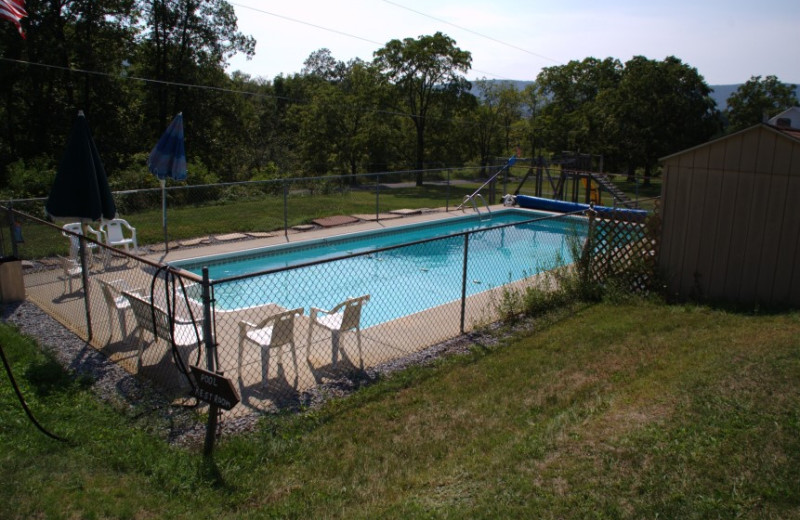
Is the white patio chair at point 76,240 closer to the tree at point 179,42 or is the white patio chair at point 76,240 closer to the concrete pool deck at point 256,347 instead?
the concrete pool deck at point 256,347

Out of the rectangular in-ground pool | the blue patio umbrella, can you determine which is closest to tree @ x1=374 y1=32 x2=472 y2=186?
the rectangular in-ground pool

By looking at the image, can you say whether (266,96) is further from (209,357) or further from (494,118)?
(209,357)

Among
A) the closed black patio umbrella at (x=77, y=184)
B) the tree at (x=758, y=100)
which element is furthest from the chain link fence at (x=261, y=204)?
the tree at (x=758, y=100)

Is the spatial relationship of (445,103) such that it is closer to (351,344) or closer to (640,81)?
(640,81)

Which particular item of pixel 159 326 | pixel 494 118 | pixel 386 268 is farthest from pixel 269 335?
pixel 494 118

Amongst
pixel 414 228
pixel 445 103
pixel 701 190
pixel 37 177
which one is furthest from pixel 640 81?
pixel 37 177

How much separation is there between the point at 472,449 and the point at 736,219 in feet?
19.2

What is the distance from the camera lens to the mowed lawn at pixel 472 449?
3525 mm

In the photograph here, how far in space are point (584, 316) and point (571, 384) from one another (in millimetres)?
2517

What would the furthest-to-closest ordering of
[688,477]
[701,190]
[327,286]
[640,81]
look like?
[640,81], [327,286], [701,190], [688,477]

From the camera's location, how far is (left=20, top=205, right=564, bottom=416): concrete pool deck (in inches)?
227

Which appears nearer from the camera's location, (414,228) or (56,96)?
(414,228)

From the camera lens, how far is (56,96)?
22844 mm

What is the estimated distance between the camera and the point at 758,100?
111 ft
